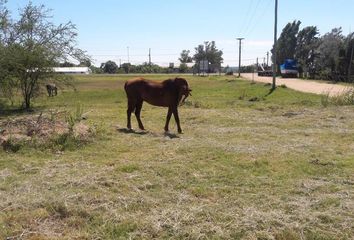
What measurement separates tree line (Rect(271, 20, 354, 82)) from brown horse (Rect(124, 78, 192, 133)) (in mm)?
24339

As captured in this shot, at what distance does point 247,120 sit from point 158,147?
211 inches

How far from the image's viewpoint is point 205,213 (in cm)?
530

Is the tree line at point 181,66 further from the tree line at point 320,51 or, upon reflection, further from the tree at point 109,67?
the tree line at point 320,51

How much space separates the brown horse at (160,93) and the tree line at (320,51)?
79.9 feet

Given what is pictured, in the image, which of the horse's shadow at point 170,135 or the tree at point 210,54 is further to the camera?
the tree at point 210,54

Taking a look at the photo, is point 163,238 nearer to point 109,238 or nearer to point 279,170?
point 109,238

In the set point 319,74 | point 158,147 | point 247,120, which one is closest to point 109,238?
point 158,147

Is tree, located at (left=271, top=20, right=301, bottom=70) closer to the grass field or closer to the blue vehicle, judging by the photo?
the blue vehicle

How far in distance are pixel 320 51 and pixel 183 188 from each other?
56.4m

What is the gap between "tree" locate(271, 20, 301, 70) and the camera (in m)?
83.5

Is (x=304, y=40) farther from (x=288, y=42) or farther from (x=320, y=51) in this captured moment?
(x=320, y=51)

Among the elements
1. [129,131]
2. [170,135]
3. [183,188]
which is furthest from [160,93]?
[183,188]

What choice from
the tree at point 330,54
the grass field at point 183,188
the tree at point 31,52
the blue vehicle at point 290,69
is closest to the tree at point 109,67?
the blue vehicle at point 290,69

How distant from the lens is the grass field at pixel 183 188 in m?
4.91
